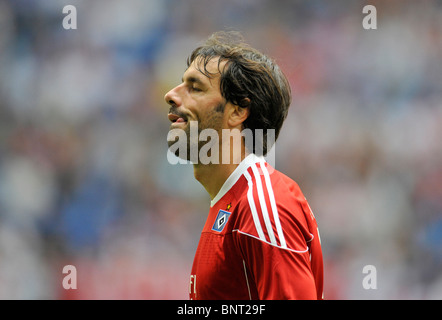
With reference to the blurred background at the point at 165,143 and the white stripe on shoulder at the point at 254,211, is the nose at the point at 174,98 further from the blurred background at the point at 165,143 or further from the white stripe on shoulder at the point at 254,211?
the blurred background at the point at 165,143

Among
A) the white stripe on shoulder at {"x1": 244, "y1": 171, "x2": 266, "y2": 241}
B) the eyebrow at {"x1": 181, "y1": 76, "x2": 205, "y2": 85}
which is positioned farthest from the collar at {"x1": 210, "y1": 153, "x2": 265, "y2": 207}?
the eyebrow at {"x1": 181, "y1": 76, "x2": 205, "y2": 85}

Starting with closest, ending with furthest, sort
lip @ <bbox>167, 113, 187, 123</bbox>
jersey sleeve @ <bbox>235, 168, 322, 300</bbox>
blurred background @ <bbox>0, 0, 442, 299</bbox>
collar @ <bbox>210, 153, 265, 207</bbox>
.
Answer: jersey sleeve @ <bbox>235, 168, 322, 300</bbox> < collar @ <bbox>210, 153, 265, 207</bbox> < lip @ <bbox>167, 113, 187, 123</bbox> < blurred background @ <bbox>0, 0, 442, 299</bbox>

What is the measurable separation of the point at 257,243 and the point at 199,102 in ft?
2.61

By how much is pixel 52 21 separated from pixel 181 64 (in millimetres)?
1535

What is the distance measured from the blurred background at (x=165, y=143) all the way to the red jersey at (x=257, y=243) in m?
3.07

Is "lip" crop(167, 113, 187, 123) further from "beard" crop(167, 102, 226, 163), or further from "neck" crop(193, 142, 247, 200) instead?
"neck" crop(193, 142, 247, 200)

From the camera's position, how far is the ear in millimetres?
2439

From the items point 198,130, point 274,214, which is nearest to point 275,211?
point 274,214

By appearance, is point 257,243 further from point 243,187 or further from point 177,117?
point 177,117

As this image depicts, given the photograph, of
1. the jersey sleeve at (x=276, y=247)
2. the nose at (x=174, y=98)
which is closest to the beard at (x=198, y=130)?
the nose at (x=174, y=98)

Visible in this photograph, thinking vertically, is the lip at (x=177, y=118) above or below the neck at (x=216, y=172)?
above

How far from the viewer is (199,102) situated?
7.98 ft

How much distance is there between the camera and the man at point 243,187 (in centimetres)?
192

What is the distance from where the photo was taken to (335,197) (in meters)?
5.40
